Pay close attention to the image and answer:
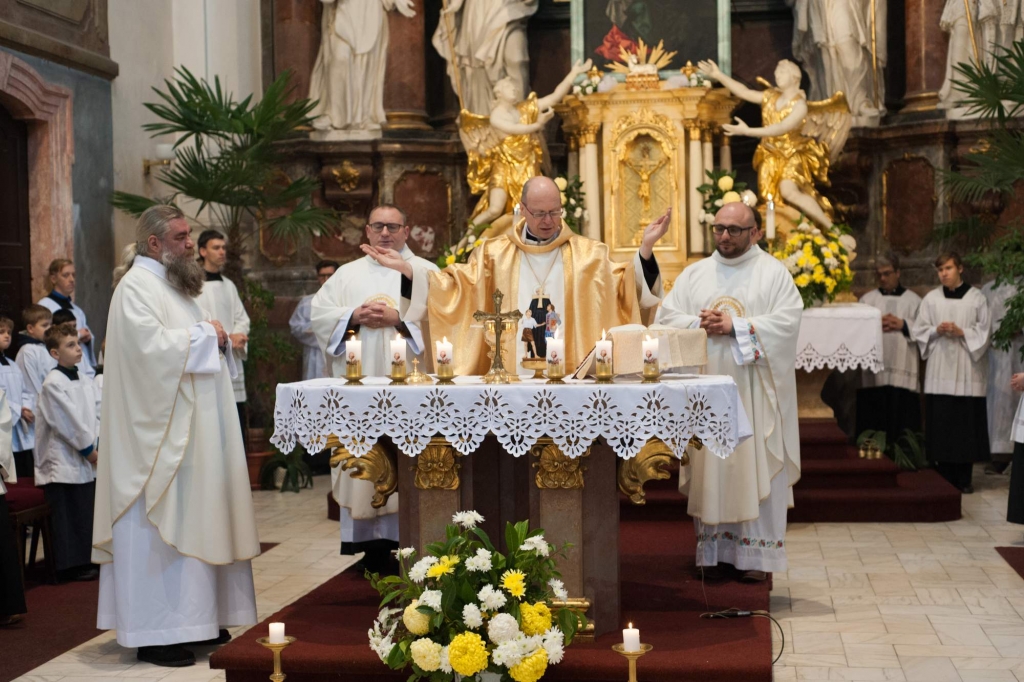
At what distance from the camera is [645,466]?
489 cm

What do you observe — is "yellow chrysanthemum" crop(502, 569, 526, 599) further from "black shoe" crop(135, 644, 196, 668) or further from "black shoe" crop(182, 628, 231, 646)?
"black shoe" crop(182, 628, 231, 646)

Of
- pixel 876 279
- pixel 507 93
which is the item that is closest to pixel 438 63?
pixel 507 93

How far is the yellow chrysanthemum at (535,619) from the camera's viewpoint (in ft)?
14.0

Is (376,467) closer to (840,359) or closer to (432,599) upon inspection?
(432,599)

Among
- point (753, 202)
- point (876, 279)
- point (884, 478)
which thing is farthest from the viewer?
point (876, 279)

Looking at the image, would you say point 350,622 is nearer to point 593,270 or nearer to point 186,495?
point 186,495

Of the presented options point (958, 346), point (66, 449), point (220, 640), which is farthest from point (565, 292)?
point (958, 346)

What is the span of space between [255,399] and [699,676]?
23.1 ft

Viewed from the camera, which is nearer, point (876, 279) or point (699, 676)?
point (699, 676)

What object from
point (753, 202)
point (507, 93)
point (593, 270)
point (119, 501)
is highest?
point (507, 93)

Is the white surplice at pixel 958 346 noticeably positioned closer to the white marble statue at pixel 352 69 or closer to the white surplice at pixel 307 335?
the white surplice at pixel 307 335

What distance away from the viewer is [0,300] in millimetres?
9266

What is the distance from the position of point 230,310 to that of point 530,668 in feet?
18.5

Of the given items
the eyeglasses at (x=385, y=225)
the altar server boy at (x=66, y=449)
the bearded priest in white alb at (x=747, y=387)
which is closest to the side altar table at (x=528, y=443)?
the bearded priest in white alb at (x=747, y=387)
